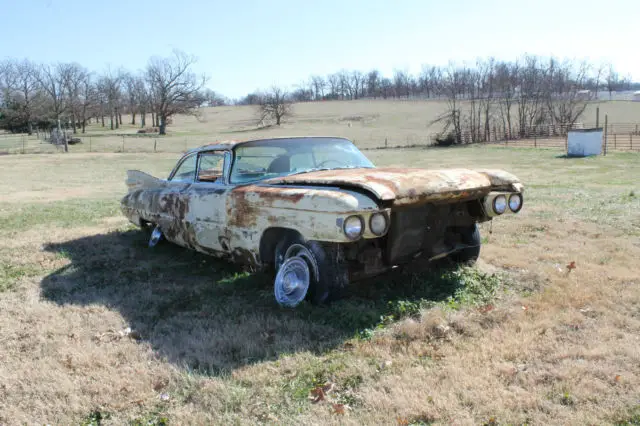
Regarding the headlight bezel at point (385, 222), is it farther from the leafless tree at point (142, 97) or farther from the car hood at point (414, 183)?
the leafless tree at point (142, 97)

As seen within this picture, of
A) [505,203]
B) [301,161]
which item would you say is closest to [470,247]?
[505,203]

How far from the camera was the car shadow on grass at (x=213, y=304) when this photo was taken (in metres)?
3.59

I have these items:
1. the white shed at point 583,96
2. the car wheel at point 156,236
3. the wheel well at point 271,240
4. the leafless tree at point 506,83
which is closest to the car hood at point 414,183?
the wheel well at point 271,240

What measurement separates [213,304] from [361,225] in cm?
169

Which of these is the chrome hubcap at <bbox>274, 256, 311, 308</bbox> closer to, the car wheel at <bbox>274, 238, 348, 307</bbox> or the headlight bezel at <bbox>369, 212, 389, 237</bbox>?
the car wheel at <bbox>274, 238, 348, 307</bbox>

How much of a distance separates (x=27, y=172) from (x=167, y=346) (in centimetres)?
2076

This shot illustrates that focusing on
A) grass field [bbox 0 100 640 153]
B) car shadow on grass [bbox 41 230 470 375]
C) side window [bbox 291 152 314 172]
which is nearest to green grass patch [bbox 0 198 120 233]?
car shadow on grass [bbox 41 230 470 375]

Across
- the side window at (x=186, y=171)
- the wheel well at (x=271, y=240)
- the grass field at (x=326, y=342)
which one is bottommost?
the grass field at (x=326, y=342)

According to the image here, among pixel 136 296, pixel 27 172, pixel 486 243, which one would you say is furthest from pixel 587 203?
pixel 27 172

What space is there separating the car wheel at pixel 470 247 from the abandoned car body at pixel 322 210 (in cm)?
1

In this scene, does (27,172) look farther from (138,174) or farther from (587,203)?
(587,203)

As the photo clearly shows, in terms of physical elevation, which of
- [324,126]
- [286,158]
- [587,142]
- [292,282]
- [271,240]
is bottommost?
[292,282]

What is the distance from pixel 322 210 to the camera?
3.74 metres

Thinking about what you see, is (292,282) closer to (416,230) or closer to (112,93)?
(416,230)
